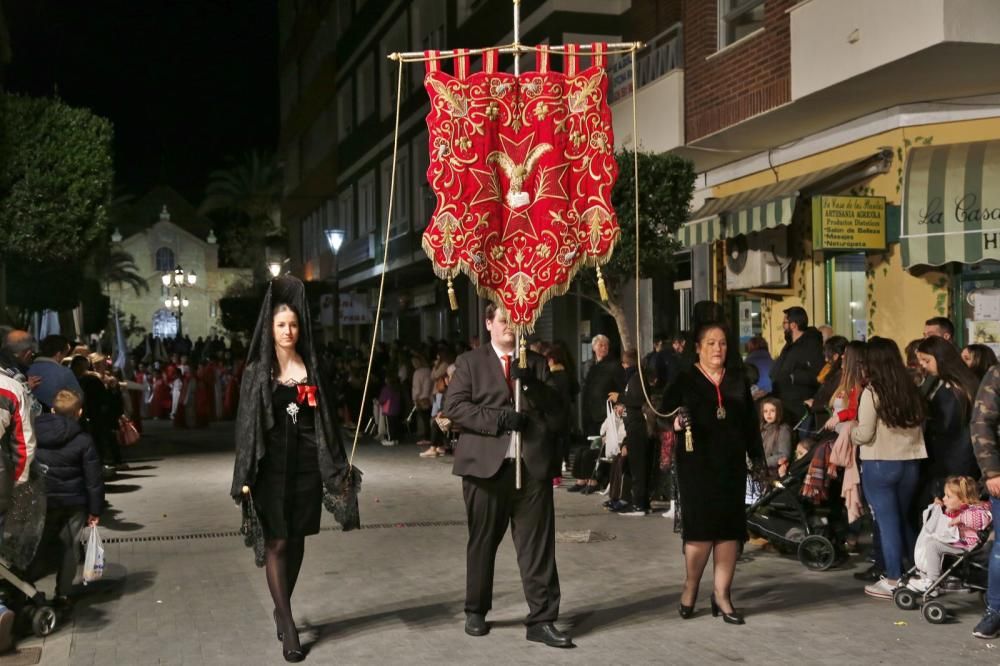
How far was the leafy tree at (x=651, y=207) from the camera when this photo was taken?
47.7 ft

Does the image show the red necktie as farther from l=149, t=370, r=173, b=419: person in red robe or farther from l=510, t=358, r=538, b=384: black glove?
l=149, t=370, r=173, b=419: person in red robe

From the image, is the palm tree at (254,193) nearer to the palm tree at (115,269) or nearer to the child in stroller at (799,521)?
the palm tree at (115,269)

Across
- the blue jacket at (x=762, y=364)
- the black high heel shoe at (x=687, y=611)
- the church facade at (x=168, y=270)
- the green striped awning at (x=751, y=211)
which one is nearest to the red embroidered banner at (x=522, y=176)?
the black high heel shoe at (x=687, y=611)

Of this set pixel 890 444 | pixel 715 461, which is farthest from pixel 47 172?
pixel 890 444

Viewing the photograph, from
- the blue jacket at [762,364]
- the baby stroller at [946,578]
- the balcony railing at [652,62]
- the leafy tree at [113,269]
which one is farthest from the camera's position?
the leafy tree at [113,269]

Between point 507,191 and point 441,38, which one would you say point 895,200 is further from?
point 441,38

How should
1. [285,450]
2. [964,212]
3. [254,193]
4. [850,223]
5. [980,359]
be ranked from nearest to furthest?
[285,450] → [980,359] → [964,212] → [850,223] → [254,193]

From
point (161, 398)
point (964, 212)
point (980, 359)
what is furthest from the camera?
point (161, 398)

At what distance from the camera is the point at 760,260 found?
1619 centimetres

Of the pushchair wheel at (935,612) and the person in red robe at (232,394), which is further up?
the person in red robe at (232,394)

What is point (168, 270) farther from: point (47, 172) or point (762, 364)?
point (762, 364)

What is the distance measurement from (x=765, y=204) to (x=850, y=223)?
1.26 meters

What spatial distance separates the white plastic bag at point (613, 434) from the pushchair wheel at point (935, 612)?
5634 millimetres

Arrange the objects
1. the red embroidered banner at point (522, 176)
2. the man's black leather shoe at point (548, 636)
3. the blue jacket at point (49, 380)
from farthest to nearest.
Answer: the blue jacket at point (49, 380), the red embroidered banner at point (522, 176), the man's black leather shoe at point (548, 636)
